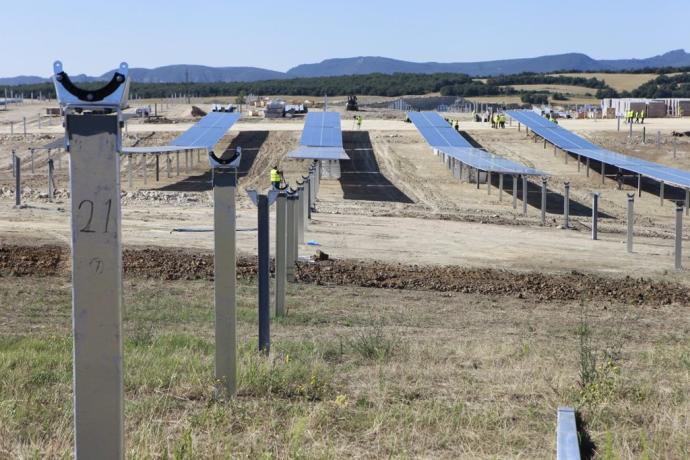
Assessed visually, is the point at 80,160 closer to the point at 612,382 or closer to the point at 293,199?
the point at 612,382

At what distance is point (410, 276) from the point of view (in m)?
14.2

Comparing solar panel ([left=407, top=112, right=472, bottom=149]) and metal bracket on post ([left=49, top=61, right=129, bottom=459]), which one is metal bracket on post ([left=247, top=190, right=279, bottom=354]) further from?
solar panel ([left=407, top=112, right=472, bottom=149])

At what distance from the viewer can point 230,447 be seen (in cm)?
510

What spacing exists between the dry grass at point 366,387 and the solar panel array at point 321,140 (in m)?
20.2

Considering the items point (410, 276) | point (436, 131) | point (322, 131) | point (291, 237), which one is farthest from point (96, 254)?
point (436, 131)

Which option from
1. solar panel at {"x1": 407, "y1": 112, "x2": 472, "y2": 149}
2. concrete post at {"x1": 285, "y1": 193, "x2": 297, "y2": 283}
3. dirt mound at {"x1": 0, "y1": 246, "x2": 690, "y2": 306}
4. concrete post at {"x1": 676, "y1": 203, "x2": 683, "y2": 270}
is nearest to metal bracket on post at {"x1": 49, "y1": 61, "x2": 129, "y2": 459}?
dirt mound at {"x1": 0, "y1": 246, "x2": 690, "y2": 306}

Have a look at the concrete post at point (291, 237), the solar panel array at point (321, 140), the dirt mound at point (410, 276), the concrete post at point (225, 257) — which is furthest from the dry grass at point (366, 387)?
the solar panel array at point (321, 140)

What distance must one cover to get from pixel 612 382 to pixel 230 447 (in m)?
2.59

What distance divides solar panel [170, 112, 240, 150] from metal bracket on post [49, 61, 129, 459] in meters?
26.4

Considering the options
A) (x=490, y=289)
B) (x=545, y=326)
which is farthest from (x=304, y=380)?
(x=490, y=289)

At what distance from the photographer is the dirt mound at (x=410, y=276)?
13.1m

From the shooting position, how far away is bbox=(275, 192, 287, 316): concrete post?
1000 cm

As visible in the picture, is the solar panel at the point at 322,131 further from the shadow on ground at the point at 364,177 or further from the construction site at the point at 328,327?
the construction site at the point at 328,327

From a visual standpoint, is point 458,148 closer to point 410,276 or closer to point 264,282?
point 410,276
